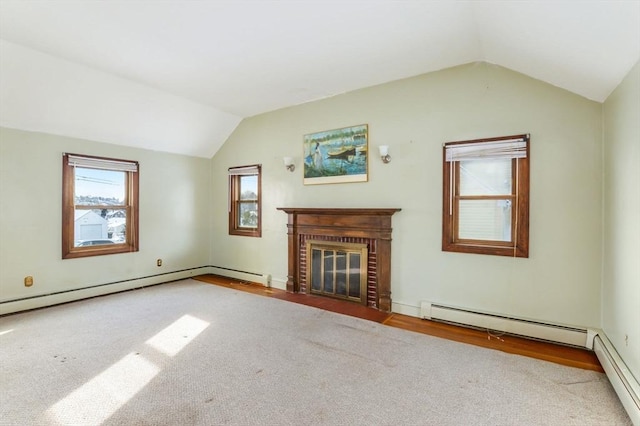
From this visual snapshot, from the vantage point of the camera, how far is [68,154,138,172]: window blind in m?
4.11

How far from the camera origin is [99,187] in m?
4.51

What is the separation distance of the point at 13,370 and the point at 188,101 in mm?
3576

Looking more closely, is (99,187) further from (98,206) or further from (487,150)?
(487,150)

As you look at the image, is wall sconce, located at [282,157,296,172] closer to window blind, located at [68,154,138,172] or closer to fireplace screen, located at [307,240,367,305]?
fireplace screen, located at [307,240,367,305]

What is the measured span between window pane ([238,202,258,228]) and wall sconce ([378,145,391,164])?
2.43 m

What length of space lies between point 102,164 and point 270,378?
3.95m

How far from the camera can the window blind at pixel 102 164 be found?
4.11 meters

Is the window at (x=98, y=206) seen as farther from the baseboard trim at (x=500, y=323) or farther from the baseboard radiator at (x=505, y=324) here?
the baseboard radiator at (x=505, y=324)

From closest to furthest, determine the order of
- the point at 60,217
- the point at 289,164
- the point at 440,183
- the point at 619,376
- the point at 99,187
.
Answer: the point at 619,376, the point at 440,183, the point at 60,217, the point at 99,187, the point at 289,164

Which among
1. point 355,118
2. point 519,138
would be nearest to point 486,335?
point 519,138

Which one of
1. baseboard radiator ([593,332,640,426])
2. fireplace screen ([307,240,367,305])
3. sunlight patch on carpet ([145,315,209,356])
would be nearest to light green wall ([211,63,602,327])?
baseboard radiator ([593,332,640,426])

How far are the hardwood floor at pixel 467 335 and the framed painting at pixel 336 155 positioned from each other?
5.44 feet

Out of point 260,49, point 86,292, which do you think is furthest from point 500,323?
A: point 86,292

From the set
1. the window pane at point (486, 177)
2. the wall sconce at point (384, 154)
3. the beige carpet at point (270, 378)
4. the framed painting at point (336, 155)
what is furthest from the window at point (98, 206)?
the window pane at point (486, 177)
